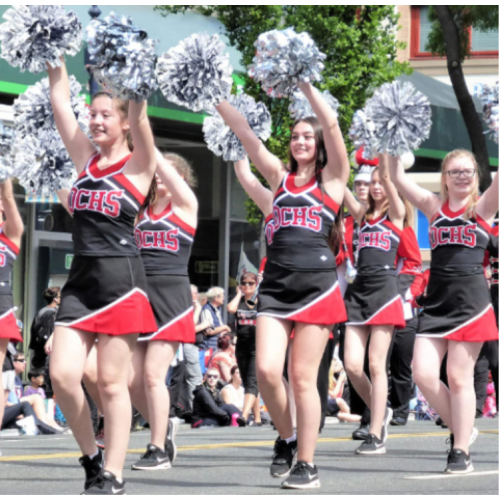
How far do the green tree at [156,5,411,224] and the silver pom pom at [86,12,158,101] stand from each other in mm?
10884

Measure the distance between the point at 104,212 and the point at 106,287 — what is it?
336mm

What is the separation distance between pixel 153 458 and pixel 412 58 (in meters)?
21.6

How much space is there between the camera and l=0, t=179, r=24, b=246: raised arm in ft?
22.8

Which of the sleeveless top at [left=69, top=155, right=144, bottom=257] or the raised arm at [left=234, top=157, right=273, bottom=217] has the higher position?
the raised arm at [left=234, top=157, right=273, bottom=217]

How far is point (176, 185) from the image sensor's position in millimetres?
6809

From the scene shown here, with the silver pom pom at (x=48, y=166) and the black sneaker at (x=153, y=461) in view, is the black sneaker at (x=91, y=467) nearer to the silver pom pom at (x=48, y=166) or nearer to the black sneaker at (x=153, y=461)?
the black sneaker at (x=153, y=461)

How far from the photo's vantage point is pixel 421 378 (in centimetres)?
659

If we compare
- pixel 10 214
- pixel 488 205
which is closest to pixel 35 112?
pixel 10 214

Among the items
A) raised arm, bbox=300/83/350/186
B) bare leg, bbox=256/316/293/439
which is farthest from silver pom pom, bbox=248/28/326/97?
bare leg, bbox=256/316/293/439

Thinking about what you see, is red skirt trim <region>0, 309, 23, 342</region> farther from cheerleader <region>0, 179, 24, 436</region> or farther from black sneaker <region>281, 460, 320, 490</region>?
black sneaker <region>281, 460, 320, 490</region>

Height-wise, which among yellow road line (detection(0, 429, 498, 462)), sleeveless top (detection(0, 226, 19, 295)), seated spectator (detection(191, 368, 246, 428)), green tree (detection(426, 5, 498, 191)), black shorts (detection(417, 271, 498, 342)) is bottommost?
seated spectator (detection(191, 368, 246, 428))

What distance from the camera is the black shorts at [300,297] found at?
19.5ft

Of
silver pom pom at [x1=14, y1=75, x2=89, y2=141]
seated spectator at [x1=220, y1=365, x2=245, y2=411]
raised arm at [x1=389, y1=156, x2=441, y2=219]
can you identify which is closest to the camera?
silver pom pom at [x1=14, y1=75, x2=89, y2=141]

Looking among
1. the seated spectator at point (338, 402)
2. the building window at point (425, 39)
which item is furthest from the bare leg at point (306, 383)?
the building window at point (425, 39)
